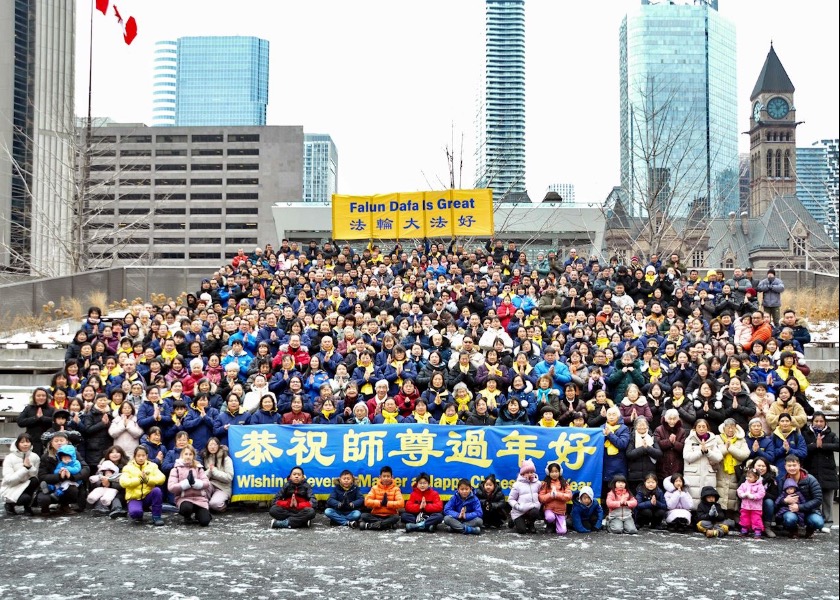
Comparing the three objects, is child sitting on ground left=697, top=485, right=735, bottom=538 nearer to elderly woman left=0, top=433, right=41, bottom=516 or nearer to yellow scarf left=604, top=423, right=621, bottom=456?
yellow scarf left=604, top=423, right=621, bottom=456

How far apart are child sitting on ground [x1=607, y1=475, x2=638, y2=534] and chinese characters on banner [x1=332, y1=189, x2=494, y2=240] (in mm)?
15165

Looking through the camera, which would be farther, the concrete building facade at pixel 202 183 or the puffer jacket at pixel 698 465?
the concrete building facade at pixel 202 183

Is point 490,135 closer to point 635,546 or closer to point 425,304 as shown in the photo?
point 425,304

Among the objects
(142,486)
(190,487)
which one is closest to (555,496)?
(190,487)

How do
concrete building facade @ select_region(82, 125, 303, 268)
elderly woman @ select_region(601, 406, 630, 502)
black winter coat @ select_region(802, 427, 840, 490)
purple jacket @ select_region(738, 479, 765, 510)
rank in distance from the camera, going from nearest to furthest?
purple jacket @ select_region(738, 479, 765, 510) → black winter coat @ select_region(802, 427, 840, 490) → elderly woman @ select_region(601, 406, 630, 502) → concrete building facade @ select_region(82, 125, 303, 268)

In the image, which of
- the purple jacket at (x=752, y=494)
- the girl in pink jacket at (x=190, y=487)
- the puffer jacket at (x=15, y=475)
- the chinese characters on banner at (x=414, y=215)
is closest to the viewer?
the purple jacket at (x=752, y=494)

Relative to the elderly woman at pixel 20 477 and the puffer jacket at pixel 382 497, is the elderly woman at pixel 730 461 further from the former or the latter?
the elderly woman at pixel 20 477

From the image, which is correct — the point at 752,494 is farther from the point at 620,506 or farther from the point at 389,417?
the point at 389,417

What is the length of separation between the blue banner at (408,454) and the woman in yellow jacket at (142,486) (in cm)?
116

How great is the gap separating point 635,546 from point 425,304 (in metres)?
8.84

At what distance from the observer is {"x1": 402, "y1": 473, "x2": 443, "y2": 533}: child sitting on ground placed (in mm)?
10770

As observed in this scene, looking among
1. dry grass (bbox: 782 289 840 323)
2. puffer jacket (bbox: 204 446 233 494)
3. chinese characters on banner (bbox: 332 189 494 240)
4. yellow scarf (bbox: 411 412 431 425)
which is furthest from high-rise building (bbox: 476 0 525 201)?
puffer jacket (bbox: 204 446 233 494)

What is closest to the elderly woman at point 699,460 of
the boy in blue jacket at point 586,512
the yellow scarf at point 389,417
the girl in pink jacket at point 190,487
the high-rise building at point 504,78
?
the boy in blue jacket at point 586,512

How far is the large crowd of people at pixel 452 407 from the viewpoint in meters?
10.9
